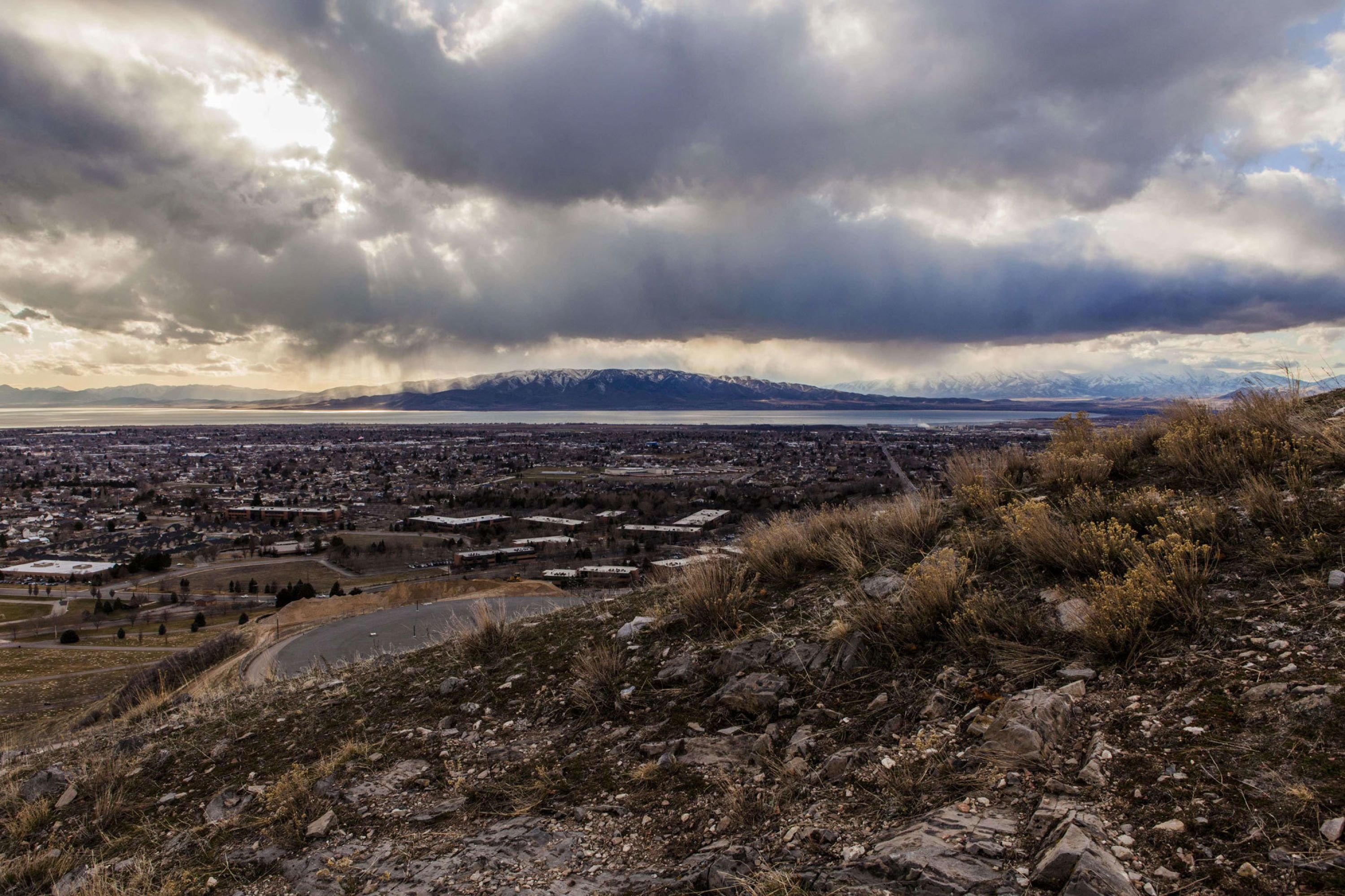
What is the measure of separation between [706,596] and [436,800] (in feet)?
9.94

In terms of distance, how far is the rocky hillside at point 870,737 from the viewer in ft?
8.95

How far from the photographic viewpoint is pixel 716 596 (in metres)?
6.37

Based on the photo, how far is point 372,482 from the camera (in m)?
80.2

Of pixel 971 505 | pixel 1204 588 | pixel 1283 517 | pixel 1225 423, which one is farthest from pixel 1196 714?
pixel 1225 423

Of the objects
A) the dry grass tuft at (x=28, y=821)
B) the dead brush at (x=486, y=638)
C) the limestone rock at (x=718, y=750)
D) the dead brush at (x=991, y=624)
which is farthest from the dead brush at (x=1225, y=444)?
the dry grass tuft at (x=28, y=821)

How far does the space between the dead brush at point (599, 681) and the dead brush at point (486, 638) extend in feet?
6.06

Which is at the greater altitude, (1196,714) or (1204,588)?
(1204,588)

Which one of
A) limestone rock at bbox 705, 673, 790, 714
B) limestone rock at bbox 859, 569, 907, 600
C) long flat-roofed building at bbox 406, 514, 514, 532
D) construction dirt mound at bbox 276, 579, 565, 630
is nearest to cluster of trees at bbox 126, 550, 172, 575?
long flat-roofed building at bbox 406, 514, 514, 532

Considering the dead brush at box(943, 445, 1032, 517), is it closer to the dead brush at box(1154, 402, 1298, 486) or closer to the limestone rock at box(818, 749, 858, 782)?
the dead brush at box(1154, 402, 1298, 486)

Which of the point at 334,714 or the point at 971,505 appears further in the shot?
the point at 971,505

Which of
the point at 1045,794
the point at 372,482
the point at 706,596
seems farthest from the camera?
the point at 372,482

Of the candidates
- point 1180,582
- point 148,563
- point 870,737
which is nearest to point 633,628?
point 870,737

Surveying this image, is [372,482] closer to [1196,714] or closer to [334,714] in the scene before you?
[334,714]

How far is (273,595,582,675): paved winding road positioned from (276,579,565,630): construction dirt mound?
3.85ft
